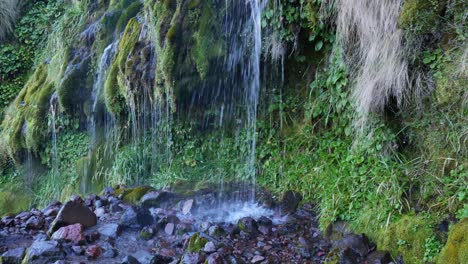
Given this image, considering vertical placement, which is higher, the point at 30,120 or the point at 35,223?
the point at 30,120

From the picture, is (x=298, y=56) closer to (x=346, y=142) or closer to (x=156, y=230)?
(x=346, y=142)

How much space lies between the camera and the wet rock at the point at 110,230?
477 cm

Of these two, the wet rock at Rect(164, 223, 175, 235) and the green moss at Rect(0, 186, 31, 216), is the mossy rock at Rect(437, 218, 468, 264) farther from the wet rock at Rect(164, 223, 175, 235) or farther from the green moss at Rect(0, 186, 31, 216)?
the green moss at Rect(0, 186, 31, 216)

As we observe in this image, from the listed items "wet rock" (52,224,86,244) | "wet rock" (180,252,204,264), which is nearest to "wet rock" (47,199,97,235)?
"wet rock" (52,224,86,244)

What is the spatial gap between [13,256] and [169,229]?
5.11ft

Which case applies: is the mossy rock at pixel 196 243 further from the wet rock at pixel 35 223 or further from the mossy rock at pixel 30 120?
the mossy rock at pixel 30 120

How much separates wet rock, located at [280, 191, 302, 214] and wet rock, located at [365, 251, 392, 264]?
4.85 ft

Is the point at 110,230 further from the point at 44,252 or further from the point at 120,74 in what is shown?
the point at 120,74

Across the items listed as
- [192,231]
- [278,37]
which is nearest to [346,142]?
[278,37]

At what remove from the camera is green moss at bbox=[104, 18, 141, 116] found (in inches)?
279

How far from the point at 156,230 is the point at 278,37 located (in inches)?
119

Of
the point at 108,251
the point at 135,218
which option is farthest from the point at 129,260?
the point at 135,218

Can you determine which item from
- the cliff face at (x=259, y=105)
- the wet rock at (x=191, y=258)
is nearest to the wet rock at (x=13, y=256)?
the wet rock at (x=191, y=258)

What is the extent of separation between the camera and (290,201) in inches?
216
